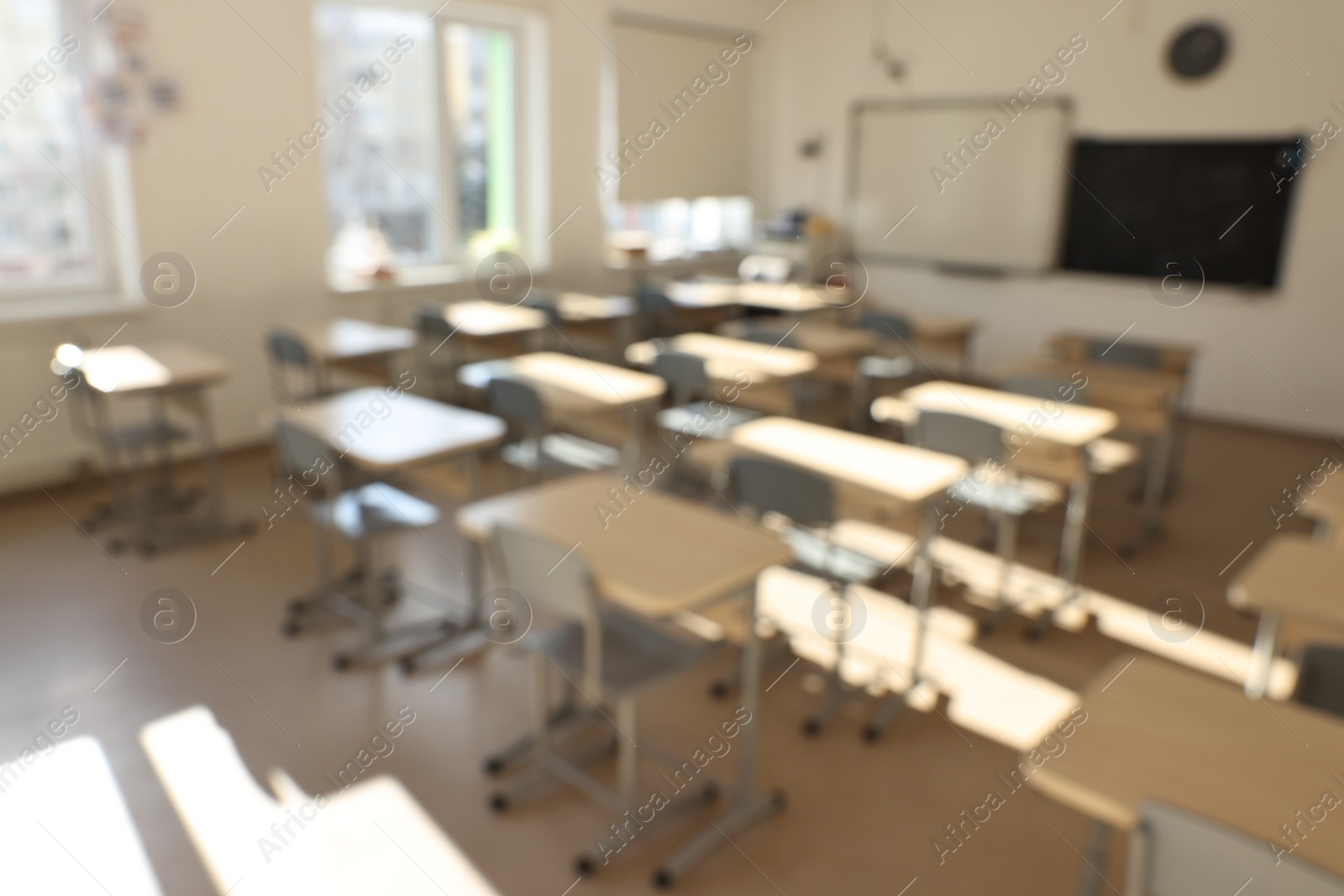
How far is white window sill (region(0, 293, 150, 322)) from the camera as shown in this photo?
15.8ft

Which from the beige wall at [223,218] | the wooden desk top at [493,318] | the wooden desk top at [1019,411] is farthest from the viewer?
the wooden desk top at [493,318]

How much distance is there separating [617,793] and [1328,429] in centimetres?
606

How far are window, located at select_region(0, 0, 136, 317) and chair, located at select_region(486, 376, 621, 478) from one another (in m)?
2.43

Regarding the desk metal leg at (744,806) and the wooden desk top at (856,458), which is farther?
the wooden desk top at (856,458)

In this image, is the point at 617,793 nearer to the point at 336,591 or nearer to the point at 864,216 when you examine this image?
the point at 336,591

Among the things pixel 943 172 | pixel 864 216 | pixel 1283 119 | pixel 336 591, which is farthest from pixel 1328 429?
pixel 336 591

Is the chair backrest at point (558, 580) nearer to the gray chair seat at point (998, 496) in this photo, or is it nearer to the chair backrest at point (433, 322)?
the gray chair seat at point (998, 496)

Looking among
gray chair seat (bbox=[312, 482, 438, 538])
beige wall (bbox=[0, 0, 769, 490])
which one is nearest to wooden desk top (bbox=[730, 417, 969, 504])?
gray chair seat (bbox=[312, 482, 438, 538])

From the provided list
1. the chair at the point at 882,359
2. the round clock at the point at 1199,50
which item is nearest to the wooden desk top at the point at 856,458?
the chair at the point at 882,359

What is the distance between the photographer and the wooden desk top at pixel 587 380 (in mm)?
4156

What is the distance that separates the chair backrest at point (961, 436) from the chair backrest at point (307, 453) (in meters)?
2.22

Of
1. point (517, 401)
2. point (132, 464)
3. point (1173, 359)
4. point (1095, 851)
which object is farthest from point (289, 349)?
point (1173, 359)

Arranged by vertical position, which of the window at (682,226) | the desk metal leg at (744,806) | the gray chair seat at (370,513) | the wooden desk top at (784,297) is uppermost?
the window at (682,226)

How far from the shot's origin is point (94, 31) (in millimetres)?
4789
